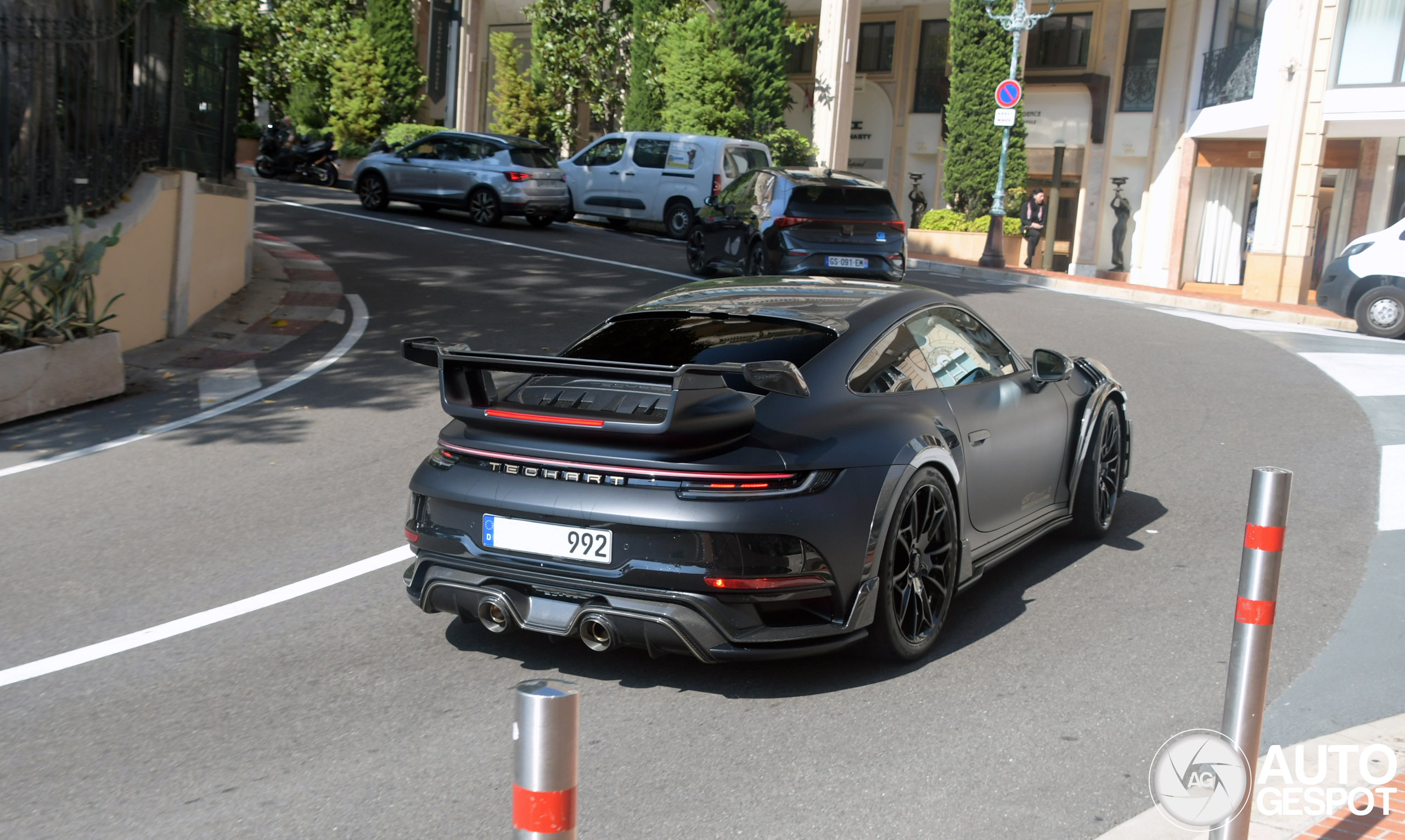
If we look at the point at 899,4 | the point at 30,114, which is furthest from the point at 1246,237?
the point at 30,114

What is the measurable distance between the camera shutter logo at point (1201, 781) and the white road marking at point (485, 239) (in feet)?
39.6

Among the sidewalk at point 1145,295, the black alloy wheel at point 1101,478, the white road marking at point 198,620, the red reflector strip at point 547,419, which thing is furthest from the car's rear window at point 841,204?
the red reflector strip at point 547,419

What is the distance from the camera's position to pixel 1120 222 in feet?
109

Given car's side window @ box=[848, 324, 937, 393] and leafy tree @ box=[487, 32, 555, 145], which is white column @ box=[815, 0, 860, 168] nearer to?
leafy tree @ box=[487, 32, 555, 145]

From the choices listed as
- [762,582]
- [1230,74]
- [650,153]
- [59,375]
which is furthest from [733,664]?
[1230,74]

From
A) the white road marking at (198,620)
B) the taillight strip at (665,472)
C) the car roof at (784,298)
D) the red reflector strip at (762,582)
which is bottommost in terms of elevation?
the white road marking at (198,620)

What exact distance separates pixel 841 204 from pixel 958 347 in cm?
1005

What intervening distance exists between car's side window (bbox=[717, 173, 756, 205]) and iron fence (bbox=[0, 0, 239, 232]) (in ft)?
20.3

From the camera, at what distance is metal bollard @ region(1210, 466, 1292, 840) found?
3.06 metres

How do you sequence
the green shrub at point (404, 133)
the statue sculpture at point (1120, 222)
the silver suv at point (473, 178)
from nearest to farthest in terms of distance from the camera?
the silver suv at point (473, 178), the green shrub at point (404, 133), the statue sculpture at point (1120, 222)

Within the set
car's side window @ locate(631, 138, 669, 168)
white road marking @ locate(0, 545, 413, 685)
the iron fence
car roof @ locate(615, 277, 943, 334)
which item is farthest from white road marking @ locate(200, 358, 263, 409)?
car's side window @ locate(631, 138, 669, 168)

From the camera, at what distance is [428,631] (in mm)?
5012

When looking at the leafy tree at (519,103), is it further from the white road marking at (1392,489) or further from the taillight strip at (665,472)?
the taillight strip at (665,472)

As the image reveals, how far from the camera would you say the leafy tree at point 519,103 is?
1324 inches
